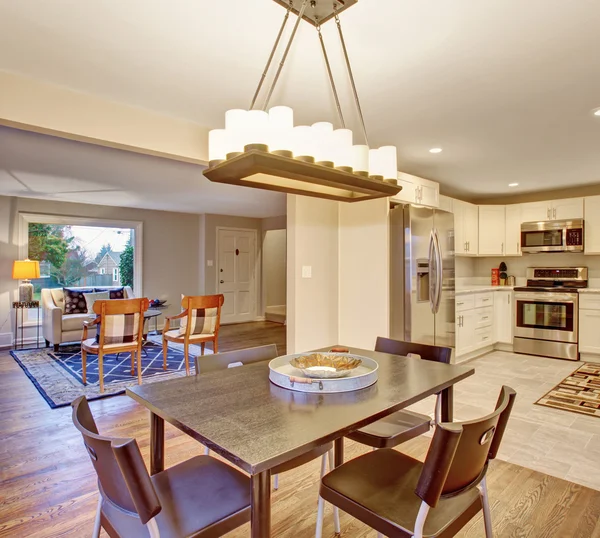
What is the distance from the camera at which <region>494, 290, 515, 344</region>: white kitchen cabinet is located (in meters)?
5.65

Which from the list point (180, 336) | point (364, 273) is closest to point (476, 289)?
point (364, 273)

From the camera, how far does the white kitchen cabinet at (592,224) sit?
5.13 m

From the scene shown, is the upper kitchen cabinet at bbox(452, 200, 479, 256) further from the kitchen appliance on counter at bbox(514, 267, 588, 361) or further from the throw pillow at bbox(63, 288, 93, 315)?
the throw pillow at bbox(63, 288, 93, 315)

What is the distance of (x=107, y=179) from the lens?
16.4ft

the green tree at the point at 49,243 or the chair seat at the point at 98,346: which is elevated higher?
the green tree at the point at 49,243

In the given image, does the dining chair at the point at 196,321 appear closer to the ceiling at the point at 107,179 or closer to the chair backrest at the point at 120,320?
the chair backrest at the point at 120,320

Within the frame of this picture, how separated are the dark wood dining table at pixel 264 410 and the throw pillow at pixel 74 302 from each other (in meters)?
5.26

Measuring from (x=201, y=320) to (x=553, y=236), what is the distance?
4817mm

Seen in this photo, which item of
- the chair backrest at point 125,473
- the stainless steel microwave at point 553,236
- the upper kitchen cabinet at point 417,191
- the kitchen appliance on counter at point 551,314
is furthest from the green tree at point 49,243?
the stainless steel microwave at point 553,236

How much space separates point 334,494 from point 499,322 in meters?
5.15

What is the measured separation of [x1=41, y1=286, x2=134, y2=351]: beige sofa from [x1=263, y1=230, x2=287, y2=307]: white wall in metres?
4.18

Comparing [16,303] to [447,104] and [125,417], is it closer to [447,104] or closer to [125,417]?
[125,417]

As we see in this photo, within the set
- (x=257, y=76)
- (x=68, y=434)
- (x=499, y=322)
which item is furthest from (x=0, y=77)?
(x=499, y=322)

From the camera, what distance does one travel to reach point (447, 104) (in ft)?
9.00
